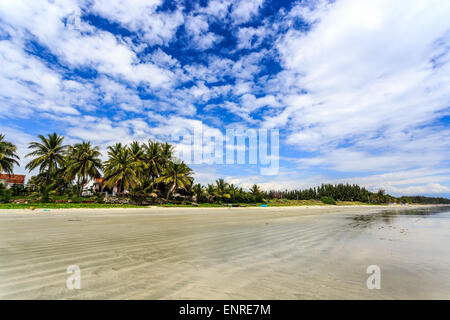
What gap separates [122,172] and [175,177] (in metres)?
8.93

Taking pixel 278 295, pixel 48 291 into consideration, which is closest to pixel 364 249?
pixel 278 295

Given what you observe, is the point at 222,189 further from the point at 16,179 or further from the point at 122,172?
the point at 16,179

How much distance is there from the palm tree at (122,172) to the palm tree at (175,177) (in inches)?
195

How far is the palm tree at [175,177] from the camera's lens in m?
40.1

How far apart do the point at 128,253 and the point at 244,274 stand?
313 centimetres

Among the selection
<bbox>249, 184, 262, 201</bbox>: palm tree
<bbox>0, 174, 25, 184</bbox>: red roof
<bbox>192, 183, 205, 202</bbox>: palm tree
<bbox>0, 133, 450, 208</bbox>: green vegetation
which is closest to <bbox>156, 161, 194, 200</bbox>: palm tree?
<bbox>0, 133, 450, 208</bbox>: green vegetation

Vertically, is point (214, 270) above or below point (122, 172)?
below

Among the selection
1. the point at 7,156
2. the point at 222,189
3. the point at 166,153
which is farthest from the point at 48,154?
the point at 222,189

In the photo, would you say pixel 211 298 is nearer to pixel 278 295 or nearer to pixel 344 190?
pixel 278 295

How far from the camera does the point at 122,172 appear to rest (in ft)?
118

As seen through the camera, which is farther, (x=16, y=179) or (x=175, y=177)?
(x=16, y=179)

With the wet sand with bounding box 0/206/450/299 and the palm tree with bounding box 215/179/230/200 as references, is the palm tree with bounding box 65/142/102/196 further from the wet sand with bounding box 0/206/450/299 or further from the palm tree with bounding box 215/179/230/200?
the wet sand with bounding box 0/206/450/299

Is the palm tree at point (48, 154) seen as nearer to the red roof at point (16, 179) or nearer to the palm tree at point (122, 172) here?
the palm tree at point (122, 172)

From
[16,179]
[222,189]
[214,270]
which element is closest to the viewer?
[214,270]
